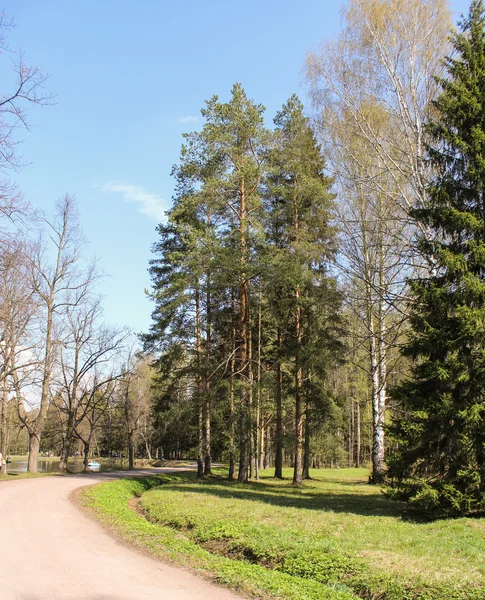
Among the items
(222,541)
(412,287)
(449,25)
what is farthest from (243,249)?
(222,541)

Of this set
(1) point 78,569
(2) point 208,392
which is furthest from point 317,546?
(2) point 208,392

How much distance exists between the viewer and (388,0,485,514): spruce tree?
10.4 m

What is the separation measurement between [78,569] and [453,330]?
871cm

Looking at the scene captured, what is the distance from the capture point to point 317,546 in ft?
24.5

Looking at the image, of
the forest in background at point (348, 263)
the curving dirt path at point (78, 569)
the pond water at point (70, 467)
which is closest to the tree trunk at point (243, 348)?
the forest in background at point (348, 263)

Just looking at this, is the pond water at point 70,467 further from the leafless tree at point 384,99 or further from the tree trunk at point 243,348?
the leafless tree at point 384,99

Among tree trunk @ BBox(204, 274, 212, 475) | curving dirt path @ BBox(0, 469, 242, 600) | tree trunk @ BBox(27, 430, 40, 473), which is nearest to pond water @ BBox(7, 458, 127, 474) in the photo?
tree trunk @ BBox(27, 430, 40, 473)

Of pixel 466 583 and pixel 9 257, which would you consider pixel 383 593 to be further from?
pixel 9 257

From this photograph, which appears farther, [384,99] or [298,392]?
[298,392]

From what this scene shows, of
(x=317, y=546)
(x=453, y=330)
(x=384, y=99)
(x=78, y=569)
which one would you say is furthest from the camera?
(x=384, y=99)

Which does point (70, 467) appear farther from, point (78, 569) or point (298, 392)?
point (78, 569)

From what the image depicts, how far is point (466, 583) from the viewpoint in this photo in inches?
221

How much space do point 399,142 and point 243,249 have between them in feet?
21.9

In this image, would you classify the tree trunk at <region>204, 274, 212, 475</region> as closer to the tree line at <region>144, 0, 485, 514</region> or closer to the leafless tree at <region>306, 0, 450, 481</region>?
the tree line at <region>144, 0, 485, 514</region>
